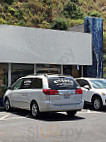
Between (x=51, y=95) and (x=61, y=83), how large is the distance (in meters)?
0.76

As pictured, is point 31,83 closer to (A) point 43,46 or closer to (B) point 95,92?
(B) point 95,92

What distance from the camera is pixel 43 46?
18.5 m

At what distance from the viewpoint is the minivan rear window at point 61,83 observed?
1165 cm

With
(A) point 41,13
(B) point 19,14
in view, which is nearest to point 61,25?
(B) point 19,14

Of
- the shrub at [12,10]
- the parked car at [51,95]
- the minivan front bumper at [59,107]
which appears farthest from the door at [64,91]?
the shrub at [12,10]

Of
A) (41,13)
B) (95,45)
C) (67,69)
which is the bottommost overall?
(67,69)

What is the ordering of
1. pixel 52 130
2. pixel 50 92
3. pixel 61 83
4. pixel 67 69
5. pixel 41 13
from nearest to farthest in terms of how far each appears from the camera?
pixel 52 130
pixel 50 92
pixel 61 83
pixel 67 69
pixel 41 13

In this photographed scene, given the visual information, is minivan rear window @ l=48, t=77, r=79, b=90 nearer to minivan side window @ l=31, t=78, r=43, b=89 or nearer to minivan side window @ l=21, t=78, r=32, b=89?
minivan side window @ l=31, t=78, r=43, b=89

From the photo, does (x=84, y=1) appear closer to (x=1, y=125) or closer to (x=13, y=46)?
(x=13, y=46)

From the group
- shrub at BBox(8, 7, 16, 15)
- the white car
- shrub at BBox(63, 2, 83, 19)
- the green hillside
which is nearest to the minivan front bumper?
the white car

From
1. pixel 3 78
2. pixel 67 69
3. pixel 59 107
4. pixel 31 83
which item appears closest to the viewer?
pixel 59 107

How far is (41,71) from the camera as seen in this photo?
1914cm

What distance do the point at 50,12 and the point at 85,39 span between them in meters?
50.6

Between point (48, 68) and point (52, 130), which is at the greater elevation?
point (48, 68)
